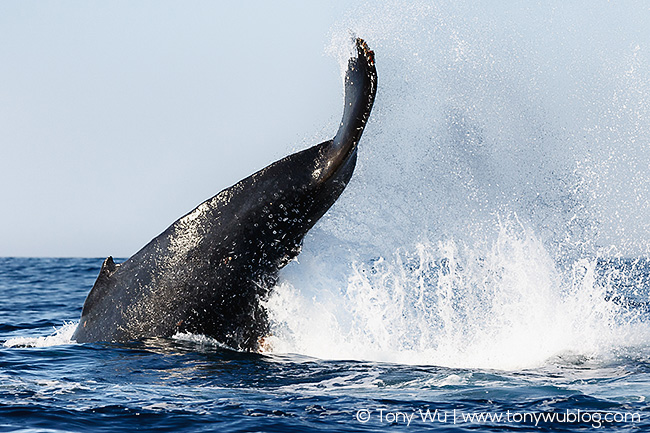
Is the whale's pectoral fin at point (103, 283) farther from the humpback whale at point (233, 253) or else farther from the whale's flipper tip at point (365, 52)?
the whale's flipper tip at point (365, 52)

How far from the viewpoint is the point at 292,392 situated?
21.7 feet

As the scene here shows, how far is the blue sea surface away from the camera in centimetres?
570

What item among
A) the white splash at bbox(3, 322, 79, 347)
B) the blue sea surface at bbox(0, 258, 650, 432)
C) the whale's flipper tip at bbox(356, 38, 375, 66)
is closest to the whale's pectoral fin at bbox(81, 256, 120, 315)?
the blue sea surface at bbox(0, 258, 650, 432)

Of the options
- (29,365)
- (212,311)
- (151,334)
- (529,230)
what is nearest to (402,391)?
(212,311)

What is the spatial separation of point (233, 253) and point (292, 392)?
140 cm

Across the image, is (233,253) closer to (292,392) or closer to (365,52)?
(292,392)

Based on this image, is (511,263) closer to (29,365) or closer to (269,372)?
(269,372)

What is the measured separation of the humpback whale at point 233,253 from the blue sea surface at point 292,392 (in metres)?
0.24

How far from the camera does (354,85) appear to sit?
682 centimetres

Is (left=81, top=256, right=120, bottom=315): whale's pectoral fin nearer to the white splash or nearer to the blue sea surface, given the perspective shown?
the blue sea surface

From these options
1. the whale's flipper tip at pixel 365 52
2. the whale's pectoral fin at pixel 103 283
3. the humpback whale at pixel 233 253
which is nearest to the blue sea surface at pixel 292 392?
the humpback whale at pixel 233 253

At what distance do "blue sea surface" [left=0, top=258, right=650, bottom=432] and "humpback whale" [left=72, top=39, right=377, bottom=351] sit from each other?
243mm

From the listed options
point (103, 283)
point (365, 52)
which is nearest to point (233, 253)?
point (103, 283)

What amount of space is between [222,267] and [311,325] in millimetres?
1656
